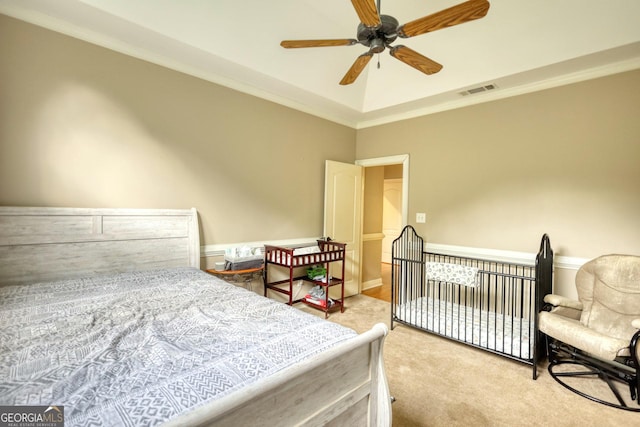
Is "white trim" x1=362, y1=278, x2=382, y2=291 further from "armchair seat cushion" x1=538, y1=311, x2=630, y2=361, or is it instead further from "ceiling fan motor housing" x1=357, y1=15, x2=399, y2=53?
"ceiling fan motor housing" x1=357, y1=15, x2=399, y2=53

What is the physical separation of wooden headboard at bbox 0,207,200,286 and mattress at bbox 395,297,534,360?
2351mm

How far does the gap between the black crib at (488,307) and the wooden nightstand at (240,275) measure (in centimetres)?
159

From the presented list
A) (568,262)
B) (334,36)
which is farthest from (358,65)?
(568,262)

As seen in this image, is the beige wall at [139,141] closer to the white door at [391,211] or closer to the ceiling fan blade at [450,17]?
the ceiling fan blade at [450,17]

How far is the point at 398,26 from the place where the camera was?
1.84 m

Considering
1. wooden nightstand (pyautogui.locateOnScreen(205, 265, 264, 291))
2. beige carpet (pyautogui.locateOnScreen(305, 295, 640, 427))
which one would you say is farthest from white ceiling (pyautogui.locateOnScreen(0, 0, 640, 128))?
beige carpet (pyautogui.locateOnScreen(305, 295, 640, 427))

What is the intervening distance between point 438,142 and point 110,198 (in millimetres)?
3591

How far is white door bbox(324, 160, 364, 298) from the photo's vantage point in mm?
4125

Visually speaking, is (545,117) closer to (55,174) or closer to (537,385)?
(537,385)

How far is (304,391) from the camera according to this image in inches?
40.6

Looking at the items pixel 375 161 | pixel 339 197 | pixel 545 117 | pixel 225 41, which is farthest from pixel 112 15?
pixel 545 117

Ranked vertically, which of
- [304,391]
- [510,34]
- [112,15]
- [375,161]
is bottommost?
[304,391]

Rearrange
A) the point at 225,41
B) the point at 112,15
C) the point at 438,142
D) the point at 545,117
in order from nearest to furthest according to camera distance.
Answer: the point at 112,15 < the point at 225,41 < the point at 545,117 < the point at 438,142

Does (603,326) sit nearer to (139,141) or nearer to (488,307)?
(488,307)
